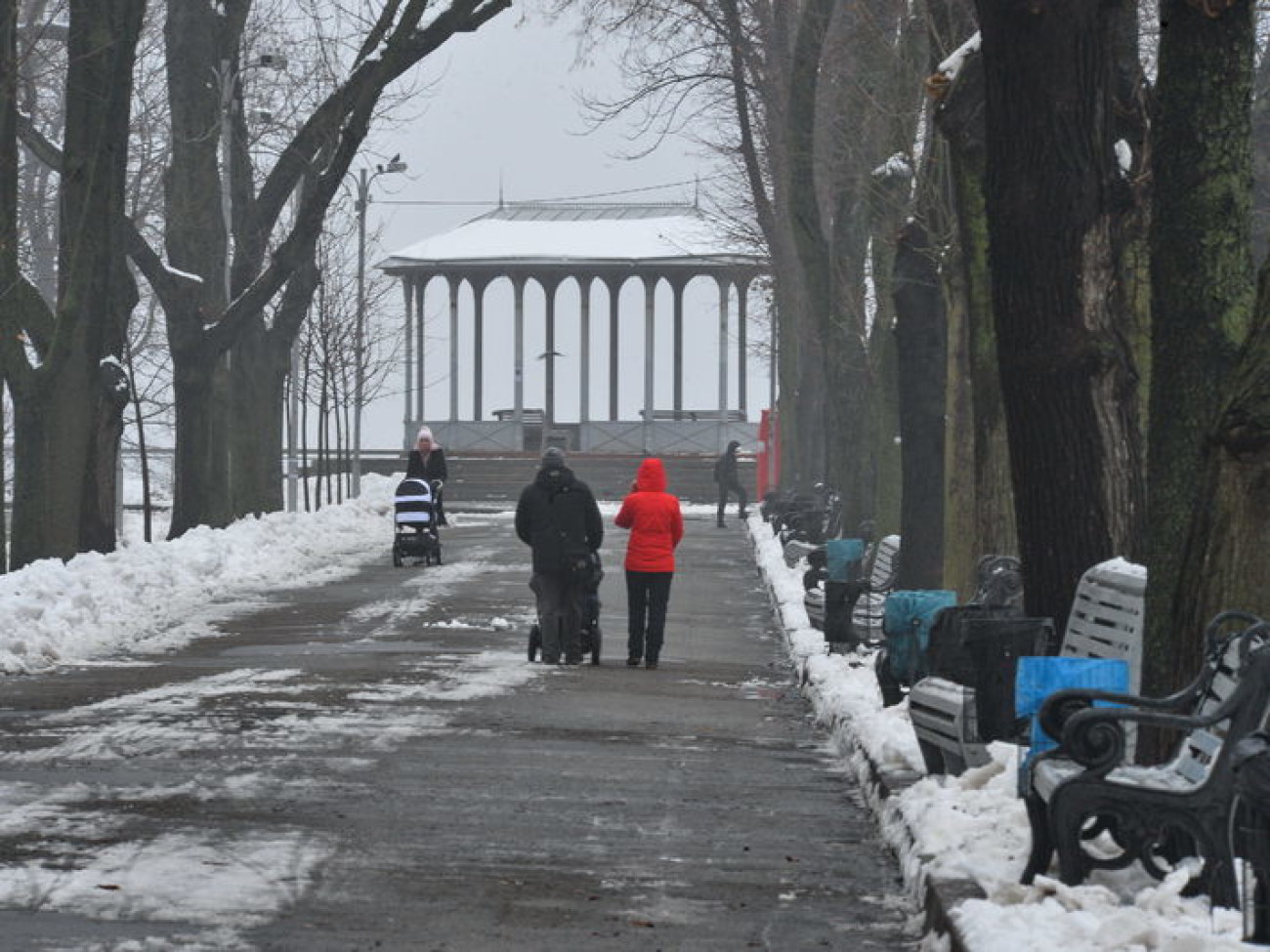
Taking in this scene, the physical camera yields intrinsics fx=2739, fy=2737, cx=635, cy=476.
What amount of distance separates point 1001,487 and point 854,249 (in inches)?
636

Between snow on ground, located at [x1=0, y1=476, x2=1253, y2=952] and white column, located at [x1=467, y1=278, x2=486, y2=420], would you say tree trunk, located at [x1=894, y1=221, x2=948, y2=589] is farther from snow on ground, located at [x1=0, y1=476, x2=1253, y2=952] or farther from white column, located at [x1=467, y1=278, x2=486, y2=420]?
white column, located at [x1=467, y1=278, x2=486, y2=420]

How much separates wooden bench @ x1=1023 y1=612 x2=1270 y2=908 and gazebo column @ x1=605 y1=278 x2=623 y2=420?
6624 centimetres

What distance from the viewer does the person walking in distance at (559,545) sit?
19953mm

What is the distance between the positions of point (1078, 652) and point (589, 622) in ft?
30.7

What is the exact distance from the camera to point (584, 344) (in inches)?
2884

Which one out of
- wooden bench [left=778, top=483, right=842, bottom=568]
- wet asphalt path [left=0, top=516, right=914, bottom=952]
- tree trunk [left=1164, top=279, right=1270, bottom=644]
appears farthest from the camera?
wooden bench [left=778, top=483, right=842, bottom=568]

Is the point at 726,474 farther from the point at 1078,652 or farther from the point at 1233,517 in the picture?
the point at 1233,517

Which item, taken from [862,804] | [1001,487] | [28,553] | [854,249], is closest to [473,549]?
[854,249]

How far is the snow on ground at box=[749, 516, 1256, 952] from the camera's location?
6.67 meters

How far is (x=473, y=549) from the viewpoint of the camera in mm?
39375

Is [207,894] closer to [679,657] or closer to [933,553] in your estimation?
[679,657]

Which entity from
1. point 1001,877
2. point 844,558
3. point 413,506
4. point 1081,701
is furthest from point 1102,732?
point 413,506

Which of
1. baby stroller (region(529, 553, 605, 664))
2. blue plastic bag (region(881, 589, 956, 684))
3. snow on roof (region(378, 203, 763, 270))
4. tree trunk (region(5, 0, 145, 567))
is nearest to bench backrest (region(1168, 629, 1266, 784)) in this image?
blue plastic bag (region(881, 589, 956, 684))

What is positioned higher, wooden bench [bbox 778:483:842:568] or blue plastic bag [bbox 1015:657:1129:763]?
blue plastic bag [bbox 1015:657:1129:763]
